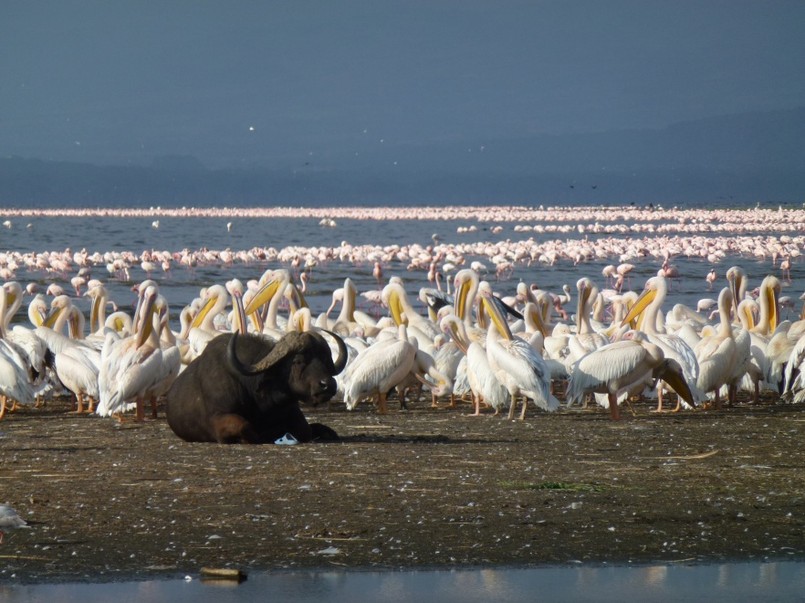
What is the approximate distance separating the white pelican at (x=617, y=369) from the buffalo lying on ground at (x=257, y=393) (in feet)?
7.45

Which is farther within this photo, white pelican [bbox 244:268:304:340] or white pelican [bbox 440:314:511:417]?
white pelican [bbox 244:268:304:340]

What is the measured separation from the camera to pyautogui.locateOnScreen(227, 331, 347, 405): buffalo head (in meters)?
9.35

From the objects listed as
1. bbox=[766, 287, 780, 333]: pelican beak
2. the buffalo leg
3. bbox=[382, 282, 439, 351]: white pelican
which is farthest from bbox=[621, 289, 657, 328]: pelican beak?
the buffalo leg

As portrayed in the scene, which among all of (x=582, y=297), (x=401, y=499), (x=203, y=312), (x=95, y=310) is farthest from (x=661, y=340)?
(x=95, y=310)

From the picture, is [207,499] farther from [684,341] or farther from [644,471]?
[684,341]

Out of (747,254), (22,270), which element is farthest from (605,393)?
(747,254)

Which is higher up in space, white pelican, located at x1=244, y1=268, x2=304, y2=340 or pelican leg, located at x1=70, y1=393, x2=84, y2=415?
white pelican, located at x1=244, y1=268, x2=304, y2=340

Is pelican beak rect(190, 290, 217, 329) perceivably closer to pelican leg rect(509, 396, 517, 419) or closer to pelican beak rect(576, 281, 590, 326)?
pelican beak rect(576, 281, 590, 326)

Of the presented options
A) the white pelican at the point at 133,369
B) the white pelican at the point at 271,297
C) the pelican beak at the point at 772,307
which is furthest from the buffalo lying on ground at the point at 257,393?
the pelican beak at the point at 772,307

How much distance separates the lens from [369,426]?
10.7 metres

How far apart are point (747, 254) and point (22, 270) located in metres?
18.6

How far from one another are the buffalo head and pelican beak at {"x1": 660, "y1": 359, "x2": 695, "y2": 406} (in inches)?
124

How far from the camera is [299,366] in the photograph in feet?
31.0

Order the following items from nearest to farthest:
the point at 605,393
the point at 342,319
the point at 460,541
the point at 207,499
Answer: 1. the point at 460,541
2. the point at 207,499
3. the point at 605,393
4. the point at 342,319
